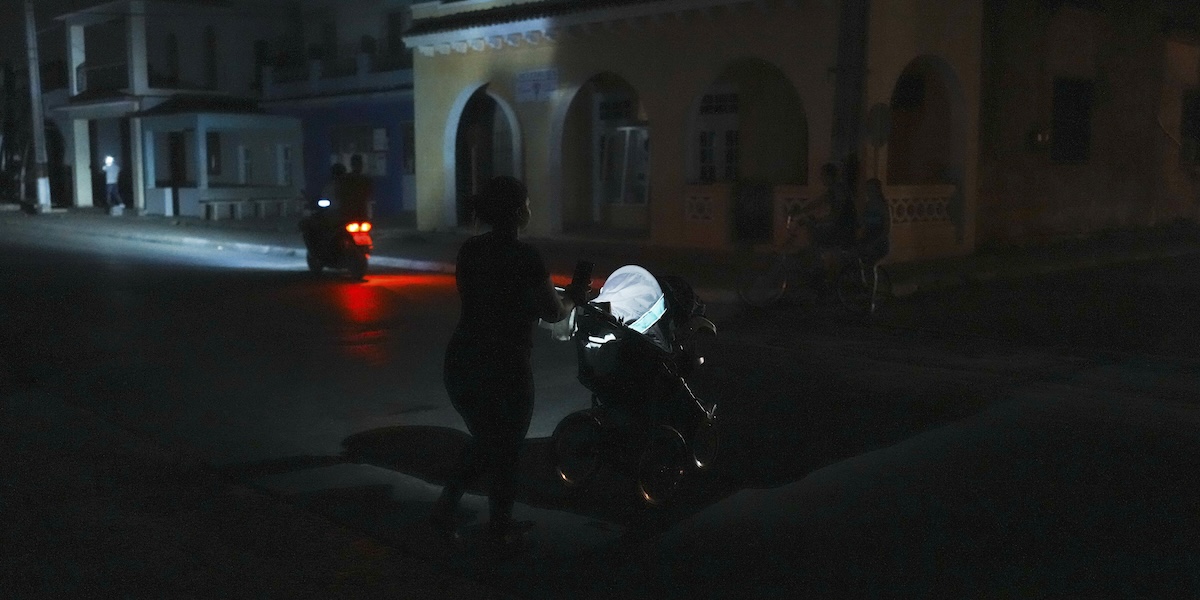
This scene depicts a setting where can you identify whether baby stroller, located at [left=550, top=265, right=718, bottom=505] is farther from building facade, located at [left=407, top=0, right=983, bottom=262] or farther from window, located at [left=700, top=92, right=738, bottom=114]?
window, located at [left=700, top=92, right=738, bottom=114]

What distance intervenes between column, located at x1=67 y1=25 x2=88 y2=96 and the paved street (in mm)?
29417

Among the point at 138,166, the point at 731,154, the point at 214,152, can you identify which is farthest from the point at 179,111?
the point at 731,154

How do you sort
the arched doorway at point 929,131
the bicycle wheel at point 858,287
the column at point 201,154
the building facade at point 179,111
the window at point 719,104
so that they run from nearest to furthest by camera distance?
the bicycle wheel at point 858,287 < the arched doorway at point 929,131 < the window at point 719,104 < the column at point 201,154 < the building facade at point 179,111

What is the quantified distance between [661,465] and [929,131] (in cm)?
1484

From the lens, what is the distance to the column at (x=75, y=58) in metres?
40.8

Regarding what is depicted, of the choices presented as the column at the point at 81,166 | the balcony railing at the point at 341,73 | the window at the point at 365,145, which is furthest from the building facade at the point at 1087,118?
the column at the point at 81,166

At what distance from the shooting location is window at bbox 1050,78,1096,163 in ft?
68.7

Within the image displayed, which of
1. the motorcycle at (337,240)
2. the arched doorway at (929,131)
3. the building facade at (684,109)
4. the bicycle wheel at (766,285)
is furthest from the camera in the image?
the arched doorway at (929,131)

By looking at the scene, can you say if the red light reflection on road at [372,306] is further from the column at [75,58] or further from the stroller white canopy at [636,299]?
the column at [75,58]

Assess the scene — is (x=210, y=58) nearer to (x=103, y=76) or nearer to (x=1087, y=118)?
(x=103, y=76)

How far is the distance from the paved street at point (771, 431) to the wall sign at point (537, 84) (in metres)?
8.77

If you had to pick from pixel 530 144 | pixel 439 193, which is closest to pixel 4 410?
pixel 530 144

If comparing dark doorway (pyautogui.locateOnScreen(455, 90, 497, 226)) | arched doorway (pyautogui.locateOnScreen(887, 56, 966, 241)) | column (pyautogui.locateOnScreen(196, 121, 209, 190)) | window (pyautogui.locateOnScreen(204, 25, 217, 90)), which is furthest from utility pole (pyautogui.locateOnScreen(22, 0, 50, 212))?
arched doorway (pyautogui.locateOnScreen(887, 56, 966, 241))

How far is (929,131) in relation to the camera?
19.4 m
